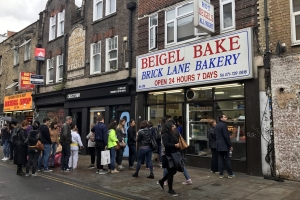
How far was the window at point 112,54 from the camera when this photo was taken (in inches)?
553

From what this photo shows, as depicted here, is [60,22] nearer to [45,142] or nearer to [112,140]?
[45,142]

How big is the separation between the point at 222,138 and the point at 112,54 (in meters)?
8.16

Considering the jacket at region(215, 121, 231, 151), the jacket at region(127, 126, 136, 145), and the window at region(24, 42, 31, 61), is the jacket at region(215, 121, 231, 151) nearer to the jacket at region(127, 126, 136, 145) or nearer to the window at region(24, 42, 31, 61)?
the jacket at region(127, 126, 136, 145)

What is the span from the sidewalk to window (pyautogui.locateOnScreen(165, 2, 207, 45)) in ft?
17.3

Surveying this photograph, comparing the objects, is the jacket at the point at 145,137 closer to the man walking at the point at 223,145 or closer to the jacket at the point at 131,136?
the jacket at the point at 131,136

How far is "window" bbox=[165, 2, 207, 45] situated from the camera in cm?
1081

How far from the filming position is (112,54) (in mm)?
14305

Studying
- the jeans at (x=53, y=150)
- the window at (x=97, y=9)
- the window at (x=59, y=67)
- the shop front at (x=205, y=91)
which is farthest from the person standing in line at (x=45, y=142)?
the window at (x=59, y=67)

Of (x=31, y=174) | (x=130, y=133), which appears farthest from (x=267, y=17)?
(x=31, y=174)

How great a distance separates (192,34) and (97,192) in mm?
6897

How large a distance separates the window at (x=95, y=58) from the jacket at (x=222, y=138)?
340 inches

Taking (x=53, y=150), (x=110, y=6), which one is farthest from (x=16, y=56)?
(x=53, y=150)

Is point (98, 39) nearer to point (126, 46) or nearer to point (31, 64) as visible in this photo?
point (126, 46)

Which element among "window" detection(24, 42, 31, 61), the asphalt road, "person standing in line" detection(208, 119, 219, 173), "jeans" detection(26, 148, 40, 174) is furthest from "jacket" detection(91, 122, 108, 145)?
"window" detection(24, 42, 31, 61)
